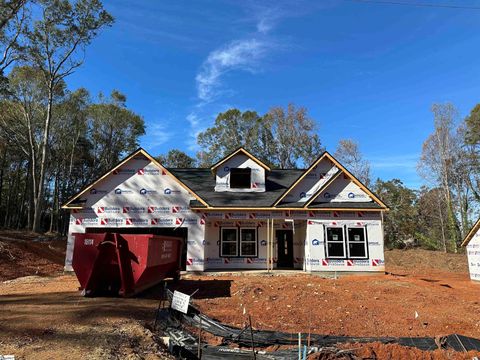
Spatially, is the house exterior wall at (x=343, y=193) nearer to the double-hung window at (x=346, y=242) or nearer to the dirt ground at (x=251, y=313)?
the double-hung window at (x=346, y=242)

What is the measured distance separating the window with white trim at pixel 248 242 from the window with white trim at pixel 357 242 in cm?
493

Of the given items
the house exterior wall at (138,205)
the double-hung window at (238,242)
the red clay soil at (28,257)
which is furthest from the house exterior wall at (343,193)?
the red clay soil at (28,257)

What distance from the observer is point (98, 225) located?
1798 cm

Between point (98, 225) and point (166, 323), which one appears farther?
point (98, 225)

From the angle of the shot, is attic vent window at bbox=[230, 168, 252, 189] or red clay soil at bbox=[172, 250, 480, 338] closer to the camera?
red clay soil at bbox=[172, 250, 480, 338]

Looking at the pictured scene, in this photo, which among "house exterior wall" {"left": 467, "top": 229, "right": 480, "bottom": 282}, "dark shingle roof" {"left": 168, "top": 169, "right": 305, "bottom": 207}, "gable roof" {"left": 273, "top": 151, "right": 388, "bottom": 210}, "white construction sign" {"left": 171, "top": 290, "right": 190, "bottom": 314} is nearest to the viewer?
"white construction sign" {"left": 171, "top": 290, "right": 190, "bottom": 314}

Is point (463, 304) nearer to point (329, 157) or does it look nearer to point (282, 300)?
point (282, 300)

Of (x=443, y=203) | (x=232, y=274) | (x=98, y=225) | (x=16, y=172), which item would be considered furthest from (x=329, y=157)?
(x=16, y=172)

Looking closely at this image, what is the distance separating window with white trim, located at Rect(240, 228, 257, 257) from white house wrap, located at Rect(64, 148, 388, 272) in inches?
2.1

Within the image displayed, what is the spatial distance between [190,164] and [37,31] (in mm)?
28262

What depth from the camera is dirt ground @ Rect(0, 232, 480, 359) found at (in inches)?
239

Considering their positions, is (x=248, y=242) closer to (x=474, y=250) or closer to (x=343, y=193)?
(x=343, y=193)

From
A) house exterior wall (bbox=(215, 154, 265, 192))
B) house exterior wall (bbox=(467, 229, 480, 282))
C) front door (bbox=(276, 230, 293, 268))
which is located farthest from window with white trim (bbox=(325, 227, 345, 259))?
house exterior wall (bbox=(467, 229, 480, 282))

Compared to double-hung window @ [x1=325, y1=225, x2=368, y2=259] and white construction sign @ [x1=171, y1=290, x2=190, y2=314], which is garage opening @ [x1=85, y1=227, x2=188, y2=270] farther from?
white construction sign @ [x1=171, y1=290, x2=190, y2=314]
